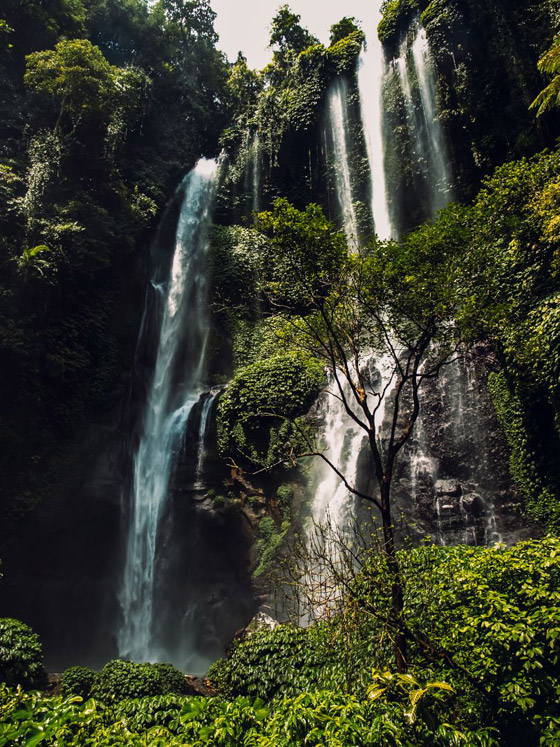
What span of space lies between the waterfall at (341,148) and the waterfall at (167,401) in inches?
284

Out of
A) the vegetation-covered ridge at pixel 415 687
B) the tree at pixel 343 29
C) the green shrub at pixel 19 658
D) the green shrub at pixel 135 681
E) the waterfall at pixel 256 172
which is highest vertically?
the tree at pixel 343 29

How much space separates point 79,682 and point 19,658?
4.69 feet

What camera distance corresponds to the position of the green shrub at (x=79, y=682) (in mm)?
9008

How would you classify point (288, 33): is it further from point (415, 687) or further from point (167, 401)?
point (415, 687)

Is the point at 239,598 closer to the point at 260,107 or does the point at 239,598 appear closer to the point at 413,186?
the point at 413,186

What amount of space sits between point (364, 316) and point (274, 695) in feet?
19.7

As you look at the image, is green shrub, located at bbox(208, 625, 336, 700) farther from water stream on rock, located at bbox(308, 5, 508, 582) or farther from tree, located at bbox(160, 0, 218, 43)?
tree, located at bbox(160, 0, 218, 43)

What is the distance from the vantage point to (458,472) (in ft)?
36.8

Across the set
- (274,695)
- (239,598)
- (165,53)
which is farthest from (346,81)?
(274,695)

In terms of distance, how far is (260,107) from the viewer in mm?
24828

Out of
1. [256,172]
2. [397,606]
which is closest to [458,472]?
[397,606]

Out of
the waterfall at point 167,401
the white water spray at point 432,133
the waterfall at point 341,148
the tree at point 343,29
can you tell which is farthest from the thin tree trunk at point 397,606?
the tree at point 343,29

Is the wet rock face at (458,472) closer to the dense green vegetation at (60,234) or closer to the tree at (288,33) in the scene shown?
the dense green vegetation at (60,234)

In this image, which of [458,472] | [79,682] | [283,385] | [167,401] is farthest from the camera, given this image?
[167,401]
